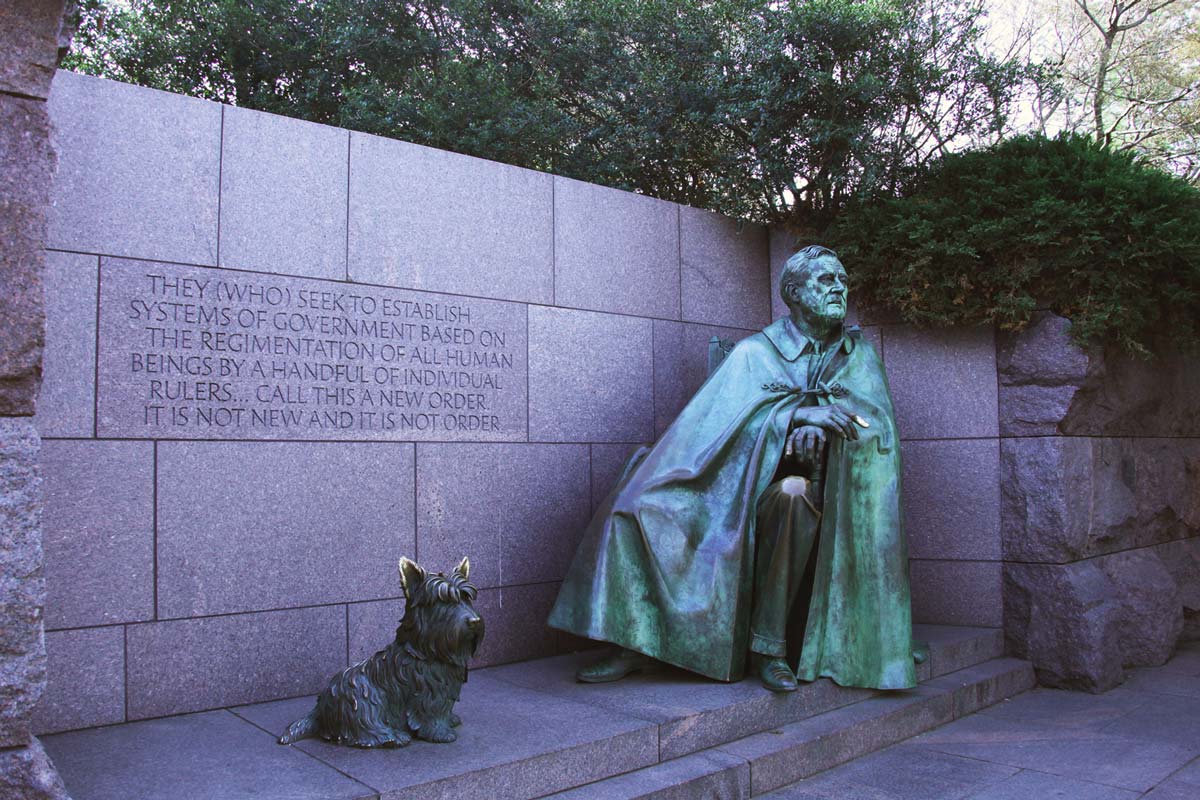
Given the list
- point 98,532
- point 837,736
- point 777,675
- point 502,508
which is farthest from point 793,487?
point 98,532

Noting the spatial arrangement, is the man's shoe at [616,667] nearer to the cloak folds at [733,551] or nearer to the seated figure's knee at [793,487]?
the cloak folds at [733,551]

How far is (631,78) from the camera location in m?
9.08

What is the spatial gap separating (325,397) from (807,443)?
2.31m

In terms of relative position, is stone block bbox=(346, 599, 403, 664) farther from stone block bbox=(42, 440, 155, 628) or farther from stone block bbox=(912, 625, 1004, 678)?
stone block bbox=(912, 625, 1004, 678)

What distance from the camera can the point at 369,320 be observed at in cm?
487

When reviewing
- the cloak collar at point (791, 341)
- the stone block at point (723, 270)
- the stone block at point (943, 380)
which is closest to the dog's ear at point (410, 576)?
the cloak collar at point (791, 341)

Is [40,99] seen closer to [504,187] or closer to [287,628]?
[287,628]

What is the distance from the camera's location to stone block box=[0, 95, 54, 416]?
2422 mm

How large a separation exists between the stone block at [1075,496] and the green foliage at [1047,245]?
68 centimetres

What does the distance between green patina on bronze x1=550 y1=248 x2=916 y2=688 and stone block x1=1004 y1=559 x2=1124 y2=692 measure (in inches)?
58.5

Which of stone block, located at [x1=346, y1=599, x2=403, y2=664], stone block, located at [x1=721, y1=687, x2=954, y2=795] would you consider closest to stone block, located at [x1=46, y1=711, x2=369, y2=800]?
stone block, located at [x1=346, y1=599, x2=403, y2=664]

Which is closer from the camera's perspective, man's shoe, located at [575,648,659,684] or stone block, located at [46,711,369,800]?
stone block, located at [46,711,369,800]

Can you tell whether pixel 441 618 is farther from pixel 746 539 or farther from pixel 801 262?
pixel 801 262

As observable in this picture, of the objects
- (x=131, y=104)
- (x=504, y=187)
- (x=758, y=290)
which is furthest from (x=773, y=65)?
(x=131, y=104)
